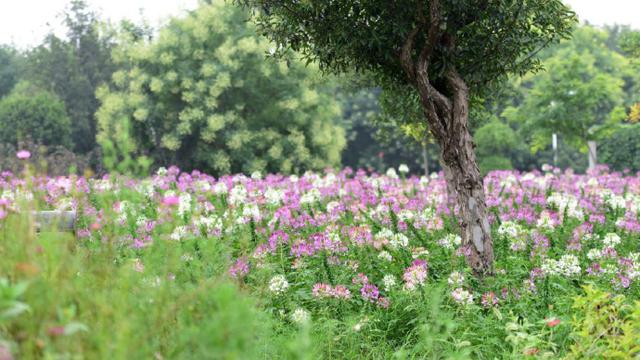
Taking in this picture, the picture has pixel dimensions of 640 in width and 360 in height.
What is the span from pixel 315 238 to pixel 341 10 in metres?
2.17

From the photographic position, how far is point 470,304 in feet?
18.0

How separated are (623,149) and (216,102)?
13911 mm

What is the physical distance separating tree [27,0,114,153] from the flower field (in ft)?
71.5

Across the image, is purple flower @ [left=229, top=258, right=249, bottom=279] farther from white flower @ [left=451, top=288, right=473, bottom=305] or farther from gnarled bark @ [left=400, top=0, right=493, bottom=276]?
gnarled bark @ [left=400, top=0, right=493, bottom=276]

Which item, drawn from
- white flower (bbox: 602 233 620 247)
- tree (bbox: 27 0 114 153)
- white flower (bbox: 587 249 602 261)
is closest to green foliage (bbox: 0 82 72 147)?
tree (bbox: 27 0 114 153)

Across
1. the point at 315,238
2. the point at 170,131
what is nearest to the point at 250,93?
the point at 170,131

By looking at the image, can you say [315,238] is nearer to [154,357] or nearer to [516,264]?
[516,264]

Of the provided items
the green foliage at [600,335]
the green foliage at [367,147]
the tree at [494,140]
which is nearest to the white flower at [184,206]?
the green foliage at [600,335]

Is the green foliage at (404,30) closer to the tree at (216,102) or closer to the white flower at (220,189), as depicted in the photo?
the white flower at (220,189)

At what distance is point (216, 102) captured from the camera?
24109 mm

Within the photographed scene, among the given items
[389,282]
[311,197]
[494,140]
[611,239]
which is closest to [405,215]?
[311,197]

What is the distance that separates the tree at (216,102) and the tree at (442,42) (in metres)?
17.1

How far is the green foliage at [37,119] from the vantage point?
27328mm

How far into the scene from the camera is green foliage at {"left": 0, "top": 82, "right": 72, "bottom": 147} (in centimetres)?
2733
